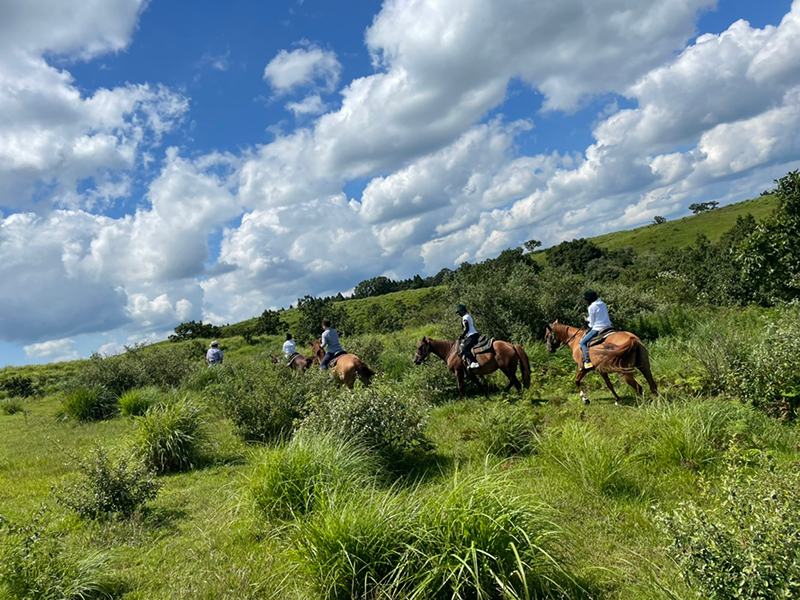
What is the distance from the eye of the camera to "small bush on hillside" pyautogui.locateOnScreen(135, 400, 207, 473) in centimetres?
834

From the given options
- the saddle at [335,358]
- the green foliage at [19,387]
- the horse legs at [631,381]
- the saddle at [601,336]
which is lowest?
the horse legs at [631,381]

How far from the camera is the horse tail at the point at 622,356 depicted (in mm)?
9703

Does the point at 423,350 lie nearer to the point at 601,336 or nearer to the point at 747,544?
the point at 601,336

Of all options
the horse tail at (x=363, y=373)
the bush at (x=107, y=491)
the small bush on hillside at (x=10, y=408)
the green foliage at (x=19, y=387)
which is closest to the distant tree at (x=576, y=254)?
the horse tail at (x=363, y=373)

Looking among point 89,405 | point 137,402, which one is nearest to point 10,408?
point 89,405

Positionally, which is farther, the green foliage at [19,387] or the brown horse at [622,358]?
the green foliage at [19,387]

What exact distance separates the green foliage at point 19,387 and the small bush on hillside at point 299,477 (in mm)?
25874

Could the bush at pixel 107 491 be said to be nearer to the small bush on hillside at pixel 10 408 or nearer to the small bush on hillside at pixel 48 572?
the small bush on hillside at pixel 48 572

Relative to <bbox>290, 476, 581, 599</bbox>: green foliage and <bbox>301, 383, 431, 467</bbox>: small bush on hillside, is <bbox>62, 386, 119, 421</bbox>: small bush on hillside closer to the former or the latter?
<bbox>301, 383, 431, 467</bbox>: small bush on hillside

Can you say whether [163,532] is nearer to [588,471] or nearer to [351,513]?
[351,513]

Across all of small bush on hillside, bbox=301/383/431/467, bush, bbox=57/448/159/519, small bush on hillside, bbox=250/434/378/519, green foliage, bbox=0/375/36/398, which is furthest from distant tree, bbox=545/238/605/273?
bush, bbox=57/448/159/519

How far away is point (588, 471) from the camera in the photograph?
554 cm

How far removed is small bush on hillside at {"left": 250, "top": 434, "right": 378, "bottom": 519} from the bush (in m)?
1.88

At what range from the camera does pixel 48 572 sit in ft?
13.7
